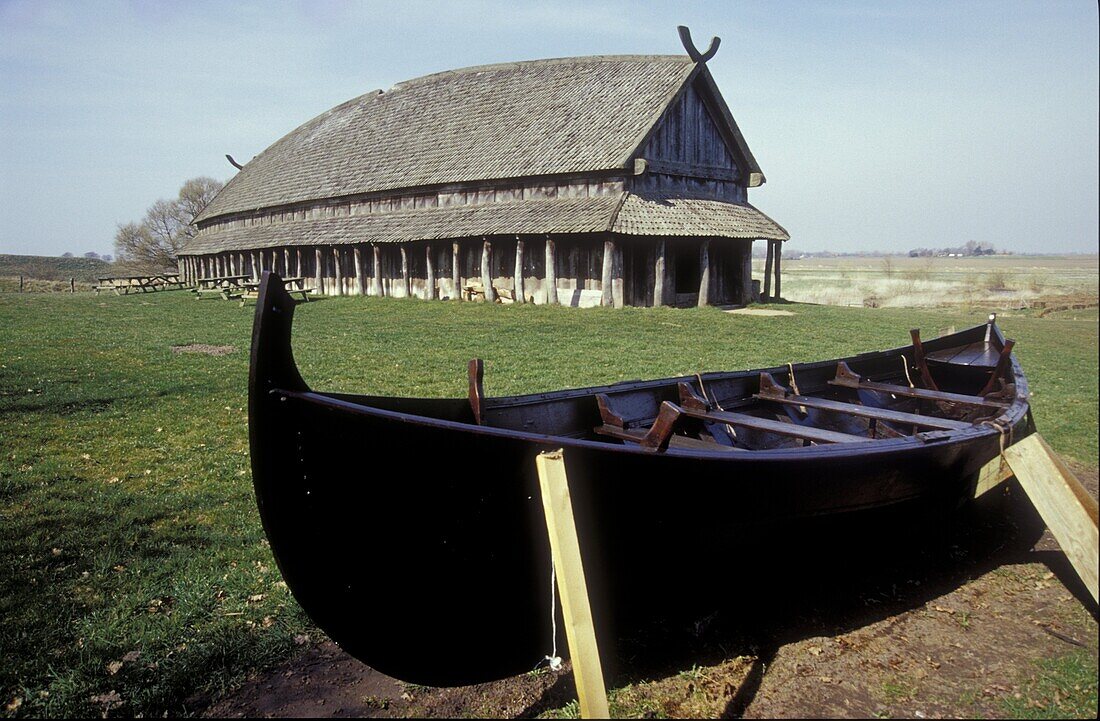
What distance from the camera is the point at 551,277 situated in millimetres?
21953

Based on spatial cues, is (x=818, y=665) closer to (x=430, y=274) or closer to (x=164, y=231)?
(x=430, y=274)

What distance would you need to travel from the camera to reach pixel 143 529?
511 centimetres

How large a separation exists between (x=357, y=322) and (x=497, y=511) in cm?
1644

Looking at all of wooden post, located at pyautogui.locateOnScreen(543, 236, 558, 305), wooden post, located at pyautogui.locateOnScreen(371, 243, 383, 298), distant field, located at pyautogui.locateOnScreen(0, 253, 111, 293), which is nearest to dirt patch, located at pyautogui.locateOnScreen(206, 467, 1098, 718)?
wooden post, located at pyautogui.locateOnScreen(543, 236, 558, 305)

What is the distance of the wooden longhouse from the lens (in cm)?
2167

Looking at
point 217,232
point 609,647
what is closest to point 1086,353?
point 609,647

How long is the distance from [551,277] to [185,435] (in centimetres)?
1534

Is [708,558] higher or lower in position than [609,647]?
higher

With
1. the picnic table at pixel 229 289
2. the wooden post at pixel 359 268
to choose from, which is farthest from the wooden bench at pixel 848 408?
the picnic table at pixel 229 289

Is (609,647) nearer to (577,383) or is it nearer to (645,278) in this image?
(577,383)

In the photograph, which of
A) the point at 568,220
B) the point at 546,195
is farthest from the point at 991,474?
the point at 546,195

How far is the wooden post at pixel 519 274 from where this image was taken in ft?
73.0

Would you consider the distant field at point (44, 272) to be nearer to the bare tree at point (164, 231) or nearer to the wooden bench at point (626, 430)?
the bare tree at point (164, 231)

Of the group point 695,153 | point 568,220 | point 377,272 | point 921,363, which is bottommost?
point 921,363
